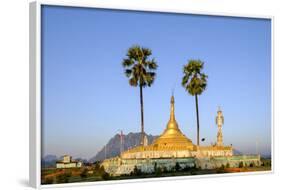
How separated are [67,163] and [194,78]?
3.03 m

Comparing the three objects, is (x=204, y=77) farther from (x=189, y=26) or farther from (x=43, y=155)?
(x=43, y=155)

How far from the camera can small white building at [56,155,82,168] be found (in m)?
12.4

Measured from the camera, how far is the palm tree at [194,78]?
13633 mm

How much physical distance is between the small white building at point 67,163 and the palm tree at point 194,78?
2608 millimetres

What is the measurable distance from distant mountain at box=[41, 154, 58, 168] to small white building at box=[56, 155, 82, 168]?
0.27 feet

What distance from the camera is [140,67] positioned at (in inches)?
522

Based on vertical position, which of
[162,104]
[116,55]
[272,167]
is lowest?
[272,167]

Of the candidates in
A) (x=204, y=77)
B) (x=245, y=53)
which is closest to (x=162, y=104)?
(x=204, y=77)

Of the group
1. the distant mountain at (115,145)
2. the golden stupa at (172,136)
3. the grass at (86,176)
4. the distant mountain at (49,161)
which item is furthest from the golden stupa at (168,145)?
the distant mountain at (49,161)

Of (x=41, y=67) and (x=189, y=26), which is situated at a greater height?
(x=189, y=26)

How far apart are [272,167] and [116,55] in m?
4.15

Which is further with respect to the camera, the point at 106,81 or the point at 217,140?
the point at 217,140

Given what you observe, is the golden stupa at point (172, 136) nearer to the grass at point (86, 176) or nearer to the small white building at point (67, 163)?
the grass at point (86, 176)

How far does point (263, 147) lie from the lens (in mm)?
14469
